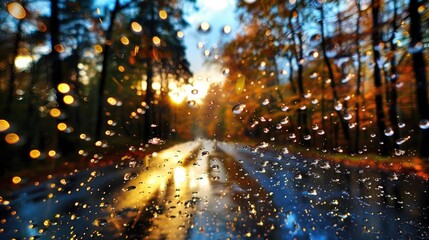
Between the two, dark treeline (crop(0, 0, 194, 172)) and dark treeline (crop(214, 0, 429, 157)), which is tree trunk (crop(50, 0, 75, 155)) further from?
dark treeline (crop(214, 0, 429, 157))

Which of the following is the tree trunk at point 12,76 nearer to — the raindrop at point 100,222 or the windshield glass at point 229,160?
the windshield glass at point 229,160

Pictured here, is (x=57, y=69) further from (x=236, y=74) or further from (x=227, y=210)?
(x=227, y=210)

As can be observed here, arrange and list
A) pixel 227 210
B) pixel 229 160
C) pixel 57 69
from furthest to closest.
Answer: pixel 57 69
pixel 229 160
pixel 227 210

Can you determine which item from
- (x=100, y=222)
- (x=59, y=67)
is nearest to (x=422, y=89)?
(x=100, y=222)

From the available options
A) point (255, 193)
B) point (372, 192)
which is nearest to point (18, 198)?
point (255, 193)

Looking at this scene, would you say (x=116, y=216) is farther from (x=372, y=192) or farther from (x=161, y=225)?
(x=372, y=192)

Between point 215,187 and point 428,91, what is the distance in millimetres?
9099

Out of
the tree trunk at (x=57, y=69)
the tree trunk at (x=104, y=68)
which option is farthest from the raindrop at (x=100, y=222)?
the tree trunk at (x=104, y=68)

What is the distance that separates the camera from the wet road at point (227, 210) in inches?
145

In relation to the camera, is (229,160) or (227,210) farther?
(229,160)

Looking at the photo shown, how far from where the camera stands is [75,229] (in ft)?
12.9

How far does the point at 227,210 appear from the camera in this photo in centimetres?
470

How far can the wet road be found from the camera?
3.69 m

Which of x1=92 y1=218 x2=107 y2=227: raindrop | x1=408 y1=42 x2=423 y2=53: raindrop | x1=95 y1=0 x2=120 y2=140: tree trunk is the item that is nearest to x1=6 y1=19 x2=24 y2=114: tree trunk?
x1=95 y1=0 x2=120 y2=140: tree trunk
